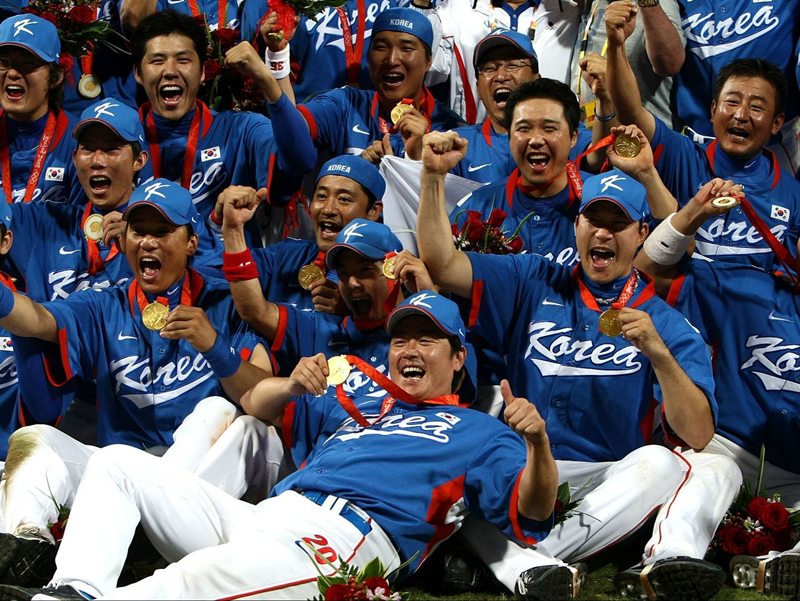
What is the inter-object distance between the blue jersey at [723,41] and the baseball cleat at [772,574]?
10.4 feet

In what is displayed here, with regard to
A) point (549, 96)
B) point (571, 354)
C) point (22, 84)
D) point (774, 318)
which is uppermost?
point (22, 84)

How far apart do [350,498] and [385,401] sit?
0.67m

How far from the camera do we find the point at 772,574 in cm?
543

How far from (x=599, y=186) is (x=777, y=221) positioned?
1258mm

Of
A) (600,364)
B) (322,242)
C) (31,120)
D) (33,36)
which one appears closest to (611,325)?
(600,364)

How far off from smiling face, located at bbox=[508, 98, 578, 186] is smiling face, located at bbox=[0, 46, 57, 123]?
10.1 ft

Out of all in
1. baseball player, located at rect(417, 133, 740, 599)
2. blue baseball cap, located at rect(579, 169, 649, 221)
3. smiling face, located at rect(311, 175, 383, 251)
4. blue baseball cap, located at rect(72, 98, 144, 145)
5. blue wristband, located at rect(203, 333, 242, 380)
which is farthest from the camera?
blue baseball cap, located at rect(72, 98, 144, 145)

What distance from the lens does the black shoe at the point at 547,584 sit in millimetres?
5066

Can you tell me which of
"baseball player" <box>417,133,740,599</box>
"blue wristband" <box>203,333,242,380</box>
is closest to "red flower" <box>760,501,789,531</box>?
"baseball player" <box>417,133,740,599</box>

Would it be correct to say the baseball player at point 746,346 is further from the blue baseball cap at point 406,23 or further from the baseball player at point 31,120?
the baseball player at point 31,120

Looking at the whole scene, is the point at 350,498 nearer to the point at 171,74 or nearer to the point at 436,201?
the point at 436,201

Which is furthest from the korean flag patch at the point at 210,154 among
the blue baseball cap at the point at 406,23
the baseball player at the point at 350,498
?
the baseball player at the point at 350,498

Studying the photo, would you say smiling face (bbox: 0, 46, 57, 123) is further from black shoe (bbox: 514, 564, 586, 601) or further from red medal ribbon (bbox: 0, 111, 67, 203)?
black shoe (bbox: 514, 564, 586, 601)

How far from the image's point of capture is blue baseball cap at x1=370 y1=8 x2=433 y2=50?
7.83m
